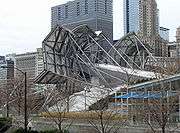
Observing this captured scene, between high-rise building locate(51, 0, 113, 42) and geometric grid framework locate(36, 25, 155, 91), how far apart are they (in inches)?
2037

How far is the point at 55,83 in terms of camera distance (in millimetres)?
91250

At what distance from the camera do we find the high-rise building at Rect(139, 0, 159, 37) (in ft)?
481

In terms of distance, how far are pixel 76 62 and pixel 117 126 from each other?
2107 inches

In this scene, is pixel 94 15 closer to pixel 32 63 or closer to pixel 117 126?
pixel 32 63

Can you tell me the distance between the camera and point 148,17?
154 meters

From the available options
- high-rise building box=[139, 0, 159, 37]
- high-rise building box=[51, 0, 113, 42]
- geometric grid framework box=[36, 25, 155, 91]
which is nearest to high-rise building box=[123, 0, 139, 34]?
high-rise building box=[139, 0, 159, 37]

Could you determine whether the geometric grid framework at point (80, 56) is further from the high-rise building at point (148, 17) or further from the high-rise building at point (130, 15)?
the high-rise building at point (130, 15)

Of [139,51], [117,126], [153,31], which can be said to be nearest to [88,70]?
[139,51]

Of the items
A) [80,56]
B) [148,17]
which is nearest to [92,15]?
[148,17]

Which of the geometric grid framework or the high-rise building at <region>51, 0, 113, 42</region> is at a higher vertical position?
the high-rise building at <region>51, 0, 113, 42</region>

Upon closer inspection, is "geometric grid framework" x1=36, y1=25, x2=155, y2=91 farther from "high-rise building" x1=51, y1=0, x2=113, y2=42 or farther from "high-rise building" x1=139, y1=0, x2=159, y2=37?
"high-rise building" x1=139, y1=0, x2=159, y2=37

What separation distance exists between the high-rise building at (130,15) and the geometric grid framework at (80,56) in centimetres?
8491

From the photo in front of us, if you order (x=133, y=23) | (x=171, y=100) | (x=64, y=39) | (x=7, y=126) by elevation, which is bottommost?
(x=7, y=126)

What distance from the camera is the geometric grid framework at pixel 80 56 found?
8062 centimetres
